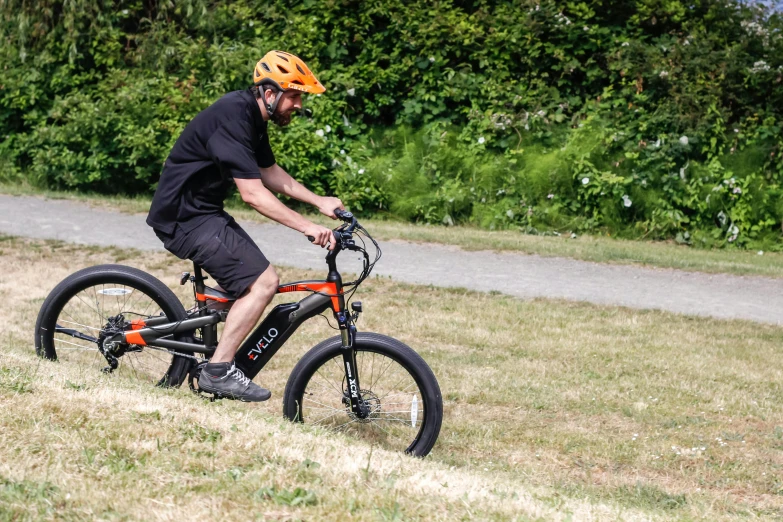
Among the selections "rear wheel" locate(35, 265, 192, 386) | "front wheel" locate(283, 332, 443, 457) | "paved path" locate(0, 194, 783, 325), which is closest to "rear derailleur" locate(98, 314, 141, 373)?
"rear wheel" locate(35, 265, 192, 386)

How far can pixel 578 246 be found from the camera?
1116 cm

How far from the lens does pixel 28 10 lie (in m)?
13.7

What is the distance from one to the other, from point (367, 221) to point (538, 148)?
2.37 meters

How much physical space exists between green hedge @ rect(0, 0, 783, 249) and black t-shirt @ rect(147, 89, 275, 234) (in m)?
7.16

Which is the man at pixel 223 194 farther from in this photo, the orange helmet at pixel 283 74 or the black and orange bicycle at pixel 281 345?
the black and orange bicycle at pixel 281 345

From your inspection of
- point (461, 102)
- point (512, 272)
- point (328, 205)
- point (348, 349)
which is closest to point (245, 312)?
point (348, 349)

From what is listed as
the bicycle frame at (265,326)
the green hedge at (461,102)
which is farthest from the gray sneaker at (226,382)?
the green hedge at (461,102)

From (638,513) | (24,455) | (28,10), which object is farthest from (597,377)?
(28,10)

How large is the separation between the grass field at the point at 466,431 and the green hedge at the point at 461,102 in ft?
12.3

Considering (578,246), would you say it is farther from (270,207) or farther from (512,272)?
(270,207)

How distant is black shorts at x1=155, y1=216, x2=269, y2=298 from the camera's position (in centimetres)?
518

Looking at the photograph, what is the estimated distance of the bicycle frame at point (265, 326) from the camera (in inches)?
207

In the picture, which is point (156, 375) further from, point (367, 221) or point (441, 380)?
point (367, 221)

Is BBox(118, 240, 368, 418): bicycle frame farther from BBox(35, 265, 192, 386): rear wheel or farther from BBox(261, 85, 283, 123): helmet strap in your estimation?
BBox(261, 85, 283, 123): helmet strap
